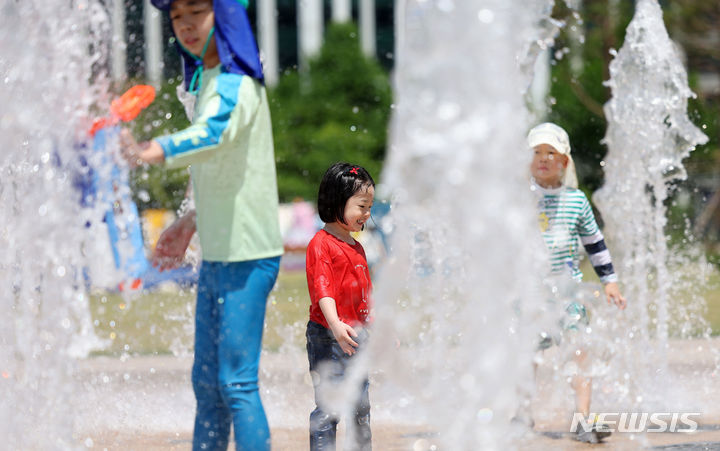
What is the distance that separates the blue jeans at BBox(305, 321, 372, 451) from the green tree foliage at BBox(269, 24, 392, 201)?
2670 cm

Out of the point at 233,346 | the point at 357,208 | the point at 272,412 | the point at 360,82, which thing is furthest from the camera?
the point at 360,82

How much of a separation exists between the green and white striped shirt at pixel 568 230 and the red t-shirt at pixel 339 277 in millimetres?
1109

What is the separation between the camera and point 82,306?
3180 mm

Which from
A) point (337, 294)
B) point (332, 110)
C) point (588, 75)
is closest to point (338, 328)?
point (337, 294)

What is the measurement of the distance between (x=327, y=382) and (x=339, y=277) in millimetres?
309

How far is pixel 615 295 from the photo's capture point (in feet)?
13.9

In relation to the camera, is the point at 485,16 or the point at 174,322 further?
the point at 174,322

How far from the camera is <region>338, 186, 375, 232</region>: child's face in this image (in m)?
3.27

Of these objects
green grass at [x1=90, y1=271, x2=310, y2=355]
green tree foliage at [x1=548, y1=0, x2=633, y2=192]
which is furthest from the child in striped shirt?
green tree foliage at [x1=548, y1=0, x2=633, y2=192]

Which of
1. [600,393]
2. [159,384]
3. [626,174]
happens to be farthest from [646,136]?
[159,384]

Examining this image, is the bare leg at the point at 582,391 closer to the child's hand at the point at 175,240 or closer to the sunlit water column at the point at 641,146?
the sunlit water column at the point at 641,146

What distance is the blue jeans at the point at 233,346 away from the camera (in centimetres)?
296

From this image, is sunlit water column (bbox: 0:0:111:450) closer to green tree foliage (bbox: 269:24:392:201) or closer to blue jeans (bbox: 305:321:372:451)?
blue jeans (bbox: 305:321:372:451)

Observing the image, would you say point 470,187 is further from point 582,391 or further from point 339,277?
point 582,391
